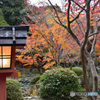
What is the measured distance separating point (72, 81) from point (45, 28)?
13.1ft

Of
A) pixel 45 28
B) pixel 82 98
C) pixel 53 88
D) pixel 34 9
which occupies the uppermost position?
pixel 34 9

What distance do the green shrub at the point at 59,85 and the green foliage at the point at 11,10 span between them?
1048 centimetres

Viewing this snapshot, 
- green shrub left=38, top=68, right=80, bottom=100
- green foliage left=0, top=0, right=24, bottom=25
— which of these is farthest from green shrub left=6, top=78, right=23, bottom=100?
green foliage left=0, top=0, right=24, bottom=25

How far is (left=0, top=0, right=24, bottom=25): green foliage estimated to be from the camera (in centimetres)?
1431

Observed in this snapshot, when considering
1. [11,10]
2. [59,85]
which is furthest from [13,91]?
[11,10]

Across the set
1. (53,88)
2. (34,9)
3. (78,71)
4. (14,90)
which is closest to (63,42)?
(53,88)

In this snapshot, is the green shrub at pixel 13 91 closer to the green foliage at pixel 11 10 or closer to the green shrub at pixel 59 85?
the green shrub at pixel 59 85

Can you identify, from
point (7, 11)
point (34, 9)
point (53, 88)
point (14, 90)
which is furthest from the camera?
point (7, 11)

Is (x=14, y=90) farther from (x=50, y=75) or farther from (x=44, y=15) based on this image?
(x=44, y=15)

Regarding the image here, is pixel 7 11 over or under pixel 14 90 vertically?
over

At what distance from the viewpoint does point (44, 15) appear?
833cm

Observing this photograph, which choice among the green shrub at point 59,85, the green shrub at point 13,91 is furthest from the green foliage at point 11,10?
the green shrub at point 13,91

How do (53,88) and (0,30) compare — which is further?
(53,88)

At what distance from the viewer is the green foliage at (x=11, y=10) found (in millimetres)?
14311
